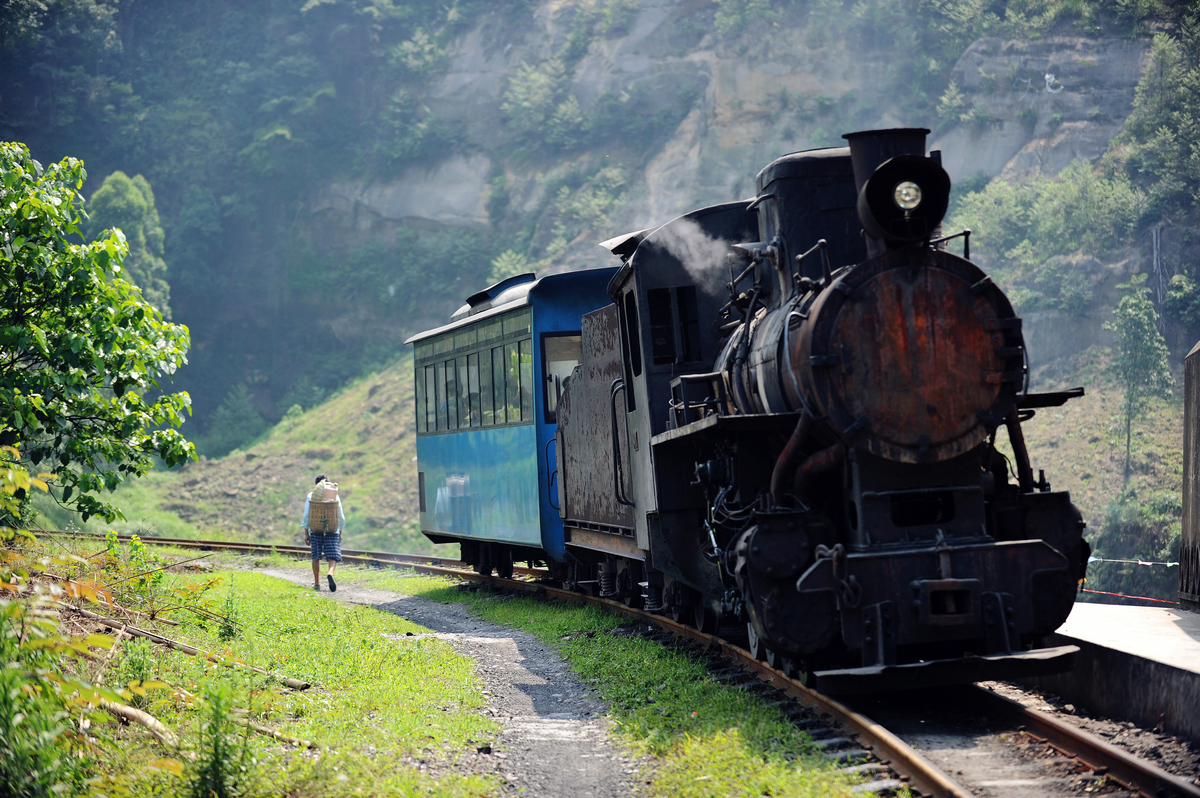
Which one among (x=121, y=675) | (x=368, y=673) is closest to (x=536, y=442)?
(x=368, y=673)

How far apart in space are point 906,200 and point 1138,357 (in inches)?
1034

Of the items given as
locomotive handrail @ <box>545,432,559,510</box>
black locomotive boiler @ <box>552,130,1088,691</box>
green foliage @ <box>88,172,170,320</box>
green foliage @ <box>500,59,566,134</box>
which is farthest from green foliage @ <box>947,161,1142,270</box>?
green foliage @ <box>88,172,170,320</box>

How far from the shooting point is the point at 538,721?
6863 millimetres

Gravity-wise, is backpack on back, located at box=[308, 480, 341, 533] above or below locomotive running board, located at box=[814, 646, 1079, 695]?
above

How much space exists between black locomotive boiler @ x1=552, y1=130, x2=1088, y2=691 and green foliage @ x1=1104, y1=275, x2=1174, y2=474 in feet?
77.3

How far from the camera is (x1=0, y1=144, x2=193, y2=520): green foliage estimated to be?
9.05m

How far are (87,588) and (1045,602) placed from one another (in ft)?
17.7

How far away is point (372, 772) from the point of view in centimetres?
522

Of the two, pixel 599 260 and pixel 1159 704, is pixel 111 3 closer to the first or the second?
pixel 599 260

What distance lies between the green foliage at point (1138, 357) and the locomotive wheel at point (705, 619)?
22536 mm

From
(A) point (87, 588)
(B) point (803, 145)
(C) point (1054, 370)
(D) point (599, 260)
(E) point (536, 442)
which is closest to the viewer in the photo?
(A) point (87, 588)

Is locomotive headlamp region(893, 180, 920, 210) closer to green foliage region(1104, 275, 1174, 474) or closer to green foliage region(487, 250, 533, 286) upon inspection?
green foliage region(1104, 275, 1174, 474)

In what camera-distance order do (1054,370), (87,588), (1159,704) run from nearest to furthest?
1. (87,588)
2. (1159,704)
3. (1054,370)

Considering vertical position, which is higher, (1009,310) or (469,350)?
(469,350)
